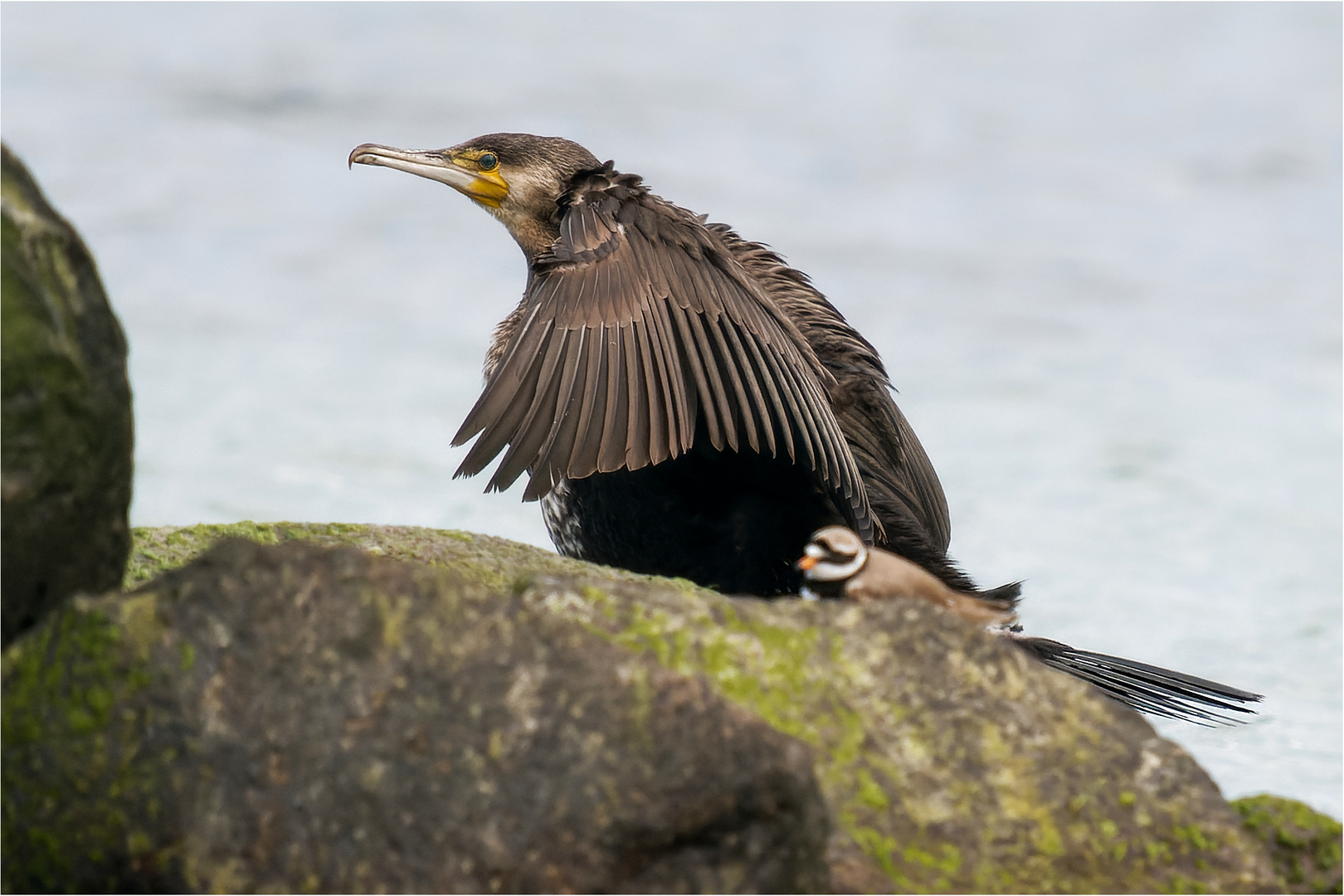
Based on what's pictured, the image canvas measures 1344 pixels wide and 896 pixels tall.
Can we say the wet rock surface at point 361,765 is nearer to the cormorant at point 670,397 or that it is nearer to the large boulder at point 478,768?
the large boulder at point 478,768

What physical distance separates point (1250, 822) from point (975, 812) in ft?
1.68

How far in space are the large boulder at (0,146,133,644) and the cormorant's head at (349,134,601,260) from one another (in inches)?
92.9

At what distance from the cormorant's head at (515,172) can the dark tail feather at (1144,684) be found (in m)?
2.10

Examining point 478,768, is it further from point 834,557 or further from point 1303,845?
point 1303,845

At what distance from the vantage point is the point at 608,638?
2596 mm

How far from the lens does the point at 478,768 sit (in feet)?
7.78

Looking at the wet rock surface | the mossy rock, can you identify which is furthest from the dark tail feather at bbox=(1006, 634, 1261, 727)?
the wet rock surface

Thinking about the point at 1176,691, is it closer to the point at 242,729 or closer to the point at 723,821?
the point at 723,821

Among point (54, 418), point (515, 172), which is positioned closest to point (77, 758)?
point (54, 418)

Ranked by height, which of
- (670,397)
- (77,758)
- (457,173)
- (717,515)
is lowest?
(77,758)

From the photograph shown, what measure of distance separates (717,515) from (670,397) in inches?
25.1

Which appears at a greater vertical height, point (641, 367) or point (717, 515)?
point (641, 367)

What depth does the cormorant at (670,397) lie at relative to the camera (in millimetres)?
3773

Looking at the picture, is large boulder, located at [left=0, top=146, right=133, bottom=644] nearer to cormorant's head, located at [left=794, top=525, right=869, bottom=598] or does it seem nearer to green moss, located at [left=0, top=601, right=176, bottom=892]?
green moss, located at [left=0, top=601, right=176, bottom=892]
